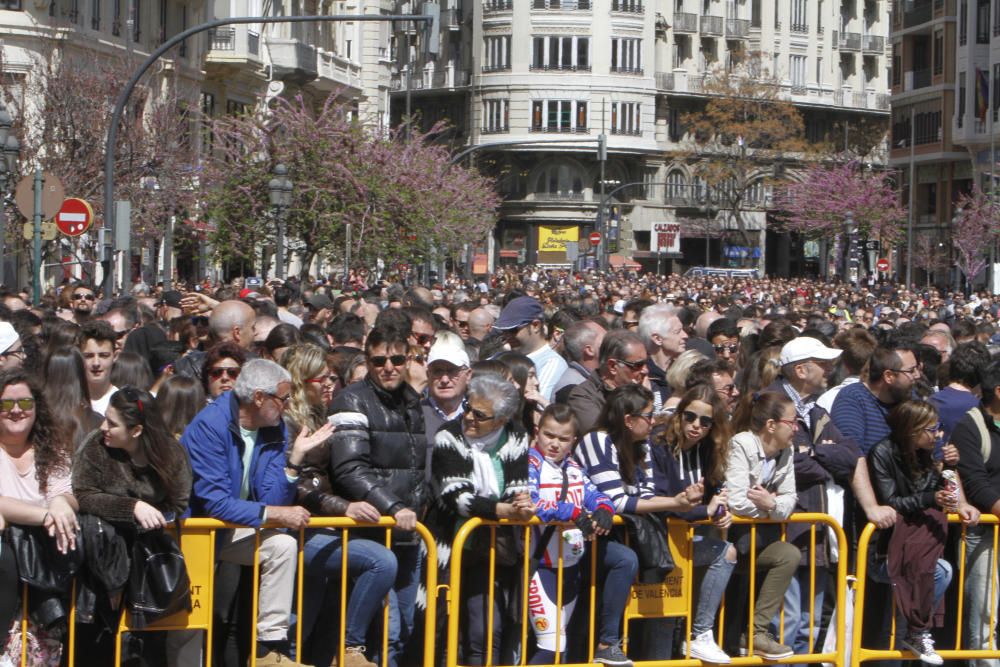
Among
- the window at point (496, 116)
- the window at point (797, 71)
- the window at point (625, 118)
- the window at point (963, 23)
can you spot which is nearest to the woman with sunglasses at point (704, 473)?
the window at point (963, 23)

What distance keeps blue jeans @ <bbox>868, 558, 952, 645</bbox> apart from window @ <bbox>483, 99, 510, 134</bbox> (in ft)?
249

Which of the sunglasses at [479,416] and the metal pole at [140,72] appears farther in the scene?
the metal pole at [140,72]

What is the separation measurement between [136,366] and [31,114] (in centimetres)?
2615

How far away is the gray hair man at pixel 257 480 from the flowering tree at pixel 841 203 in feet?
218

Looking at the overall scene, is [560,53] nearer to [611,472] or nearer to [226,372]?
[226,372]

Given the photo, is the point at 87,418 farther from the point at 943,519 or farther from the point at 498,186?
the point at 498,186

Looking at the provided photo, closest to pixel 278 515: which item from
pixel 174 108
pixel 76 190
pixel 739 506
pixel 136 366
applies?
pixel 739 506

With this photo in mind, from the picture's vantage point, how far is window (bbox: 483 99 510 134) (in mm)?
84000

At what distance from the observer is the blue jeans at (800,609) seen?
8.62 metres

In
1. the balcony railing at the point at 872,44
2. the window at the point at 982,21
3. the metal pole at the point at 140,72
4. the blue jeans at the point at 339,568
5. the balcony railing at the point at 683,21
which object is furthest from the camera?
the balcony railing at the point at 872,44

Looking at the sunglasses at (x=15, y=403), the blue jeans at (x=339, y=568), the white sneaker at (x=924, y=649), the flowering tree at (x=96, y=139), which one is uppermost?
the flowering tree at (x=96, y=139)

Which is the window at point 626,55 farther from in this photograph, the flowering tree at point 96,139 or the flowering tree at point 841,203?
the flowering tree at point 96,139

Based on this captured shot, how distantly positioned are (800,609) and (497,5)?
253 feet

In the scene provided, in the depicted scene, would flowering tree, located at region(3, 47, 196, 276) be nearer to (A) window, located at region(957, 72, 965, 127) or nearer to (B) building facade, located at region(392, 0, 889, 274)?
(A) window, located at region(957, 72, 965, 127)
